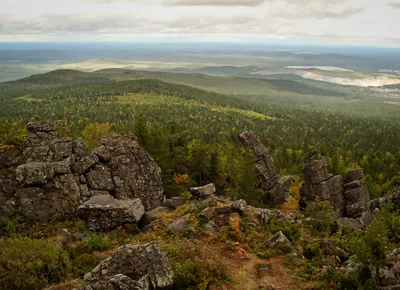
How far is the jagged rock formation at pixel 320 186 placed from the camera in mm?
60406

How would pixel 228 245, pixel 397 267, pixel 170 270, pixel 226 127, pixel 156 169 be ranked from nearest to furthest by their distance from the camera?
pixel 170 270 → pixel 397 267 → pixel 228 245 → pixel 156 169 → pixel 226 127

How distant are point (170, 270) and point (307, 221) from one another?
25.7 metres

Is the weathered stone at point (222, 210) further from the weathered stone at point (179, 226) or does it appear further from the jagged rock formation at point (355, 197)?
the jagged rock formation at point (355, 197)

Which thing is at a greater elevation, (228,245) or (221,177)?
(228,245)

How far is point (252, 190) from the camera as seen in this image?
55781 mm

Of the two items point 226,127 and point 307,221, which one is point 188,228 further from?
point 226,127

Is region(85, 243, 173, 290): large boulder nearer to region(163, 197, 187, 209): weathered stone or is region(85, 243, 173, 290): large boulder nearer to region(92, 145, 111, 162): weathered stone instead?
region(163, 197, 187, 209): weathered stone

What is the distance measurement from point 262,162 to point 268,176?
3.18m

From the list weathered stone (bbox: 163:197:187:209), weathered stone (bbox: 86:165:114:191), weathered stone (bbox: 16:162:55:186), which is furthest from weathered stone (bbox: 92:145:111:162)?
weathered stone (bbox: 163:197:187:209)

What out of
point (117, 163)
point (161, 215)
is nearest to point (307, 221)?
point (161, 215)

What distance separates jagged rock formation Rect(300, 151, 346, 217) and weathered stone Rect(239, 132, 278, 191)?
18.5 ft

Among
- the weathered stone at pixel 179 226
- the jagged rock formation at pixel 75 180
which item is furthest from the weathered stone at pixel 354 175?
the weathered stone at pixel 179 226

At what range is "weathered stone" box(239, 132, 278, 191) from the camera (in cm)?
6303

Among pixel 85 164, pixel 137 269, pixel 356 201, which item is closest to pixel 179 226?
pixel 137 269
